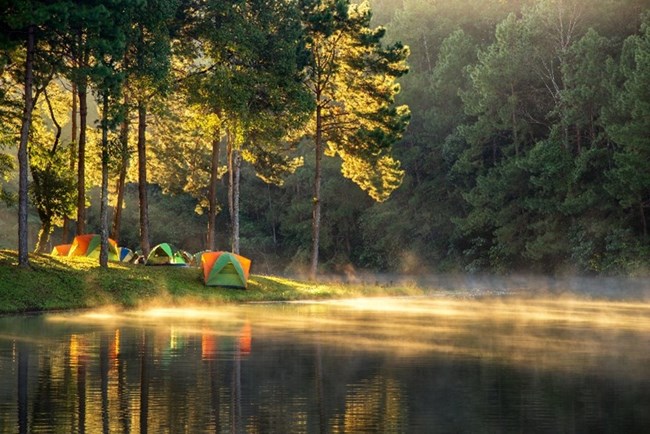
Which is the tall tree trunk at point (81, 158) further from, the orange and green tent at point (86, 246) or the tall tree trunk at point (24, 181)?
the tall tree trunk at point (24, 181)

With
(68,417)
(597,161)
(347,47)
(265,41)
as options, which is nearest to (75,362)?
(68,417)

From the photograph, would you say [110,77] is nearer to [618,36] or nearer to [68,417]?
[68,417]

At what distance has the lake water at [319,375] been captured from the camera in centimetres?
1430

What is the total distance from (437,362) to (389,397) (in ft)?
17.1

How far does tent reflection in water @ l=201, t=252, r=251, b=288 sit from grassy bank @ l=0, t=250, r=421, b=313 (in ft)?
1.52

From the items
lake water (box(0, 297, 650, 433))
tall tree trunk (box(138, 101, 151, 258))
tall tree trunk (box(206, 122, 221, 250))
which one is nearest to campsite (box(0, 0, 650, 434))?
lake water (box(0, 297, 650, 433))

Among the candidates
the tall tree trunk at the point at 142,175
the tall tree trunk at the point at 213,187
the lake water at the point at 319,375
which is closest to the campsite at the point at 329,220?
the lake water at the point at 319,375

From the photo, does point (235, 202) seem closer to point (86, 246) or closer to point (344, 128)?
point (86, 246)

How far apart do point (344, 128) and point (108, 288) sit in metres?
25.6

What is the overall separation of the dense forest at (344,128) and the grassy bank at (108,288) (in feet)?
6.79

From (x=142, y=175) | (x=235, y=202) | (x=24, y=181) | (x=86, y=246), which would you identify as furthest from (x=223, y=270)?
(x=86, y=246)

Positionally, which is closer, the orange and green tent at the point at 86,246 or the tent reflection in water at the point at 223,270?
the tent reflection in water at the point at 223,270

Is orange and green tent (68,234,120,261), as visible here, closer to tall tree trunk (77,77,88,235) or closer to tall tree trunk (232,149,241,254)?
tall tree trunk (77,77,88,235)

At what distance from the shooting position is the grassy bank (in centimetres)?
3784
